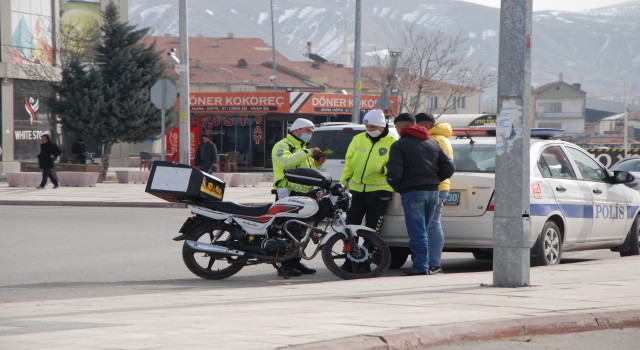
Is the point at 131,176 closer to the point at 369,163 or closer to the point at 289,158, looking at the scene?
the point at 289,158

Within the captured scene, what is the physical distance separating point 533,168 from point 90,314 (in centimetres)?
641

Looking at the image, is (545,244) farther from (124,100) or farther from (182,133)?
(124,100)

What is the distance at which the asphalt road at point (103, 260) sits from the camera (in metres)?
12.1

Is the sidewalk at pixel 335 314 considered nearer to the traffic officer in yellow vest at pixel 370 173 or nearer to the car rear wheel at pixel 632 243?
the traffic officer in yellow vest at pixel 370 173

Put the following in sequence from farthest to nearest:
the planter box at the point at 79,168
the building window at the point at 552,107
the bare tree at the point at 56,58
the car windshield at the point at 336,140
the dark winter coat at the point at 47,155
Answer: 1. the building window at the point at 552,107
2. the bare tree at the point at 56,58
3. the planter box at the point at 79,168
4. the dark winter coat at the point at 47,155
5. the car windshield at the point at 336,140

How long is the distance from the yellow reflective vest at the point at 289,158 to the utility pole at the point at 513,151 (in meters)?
2.76

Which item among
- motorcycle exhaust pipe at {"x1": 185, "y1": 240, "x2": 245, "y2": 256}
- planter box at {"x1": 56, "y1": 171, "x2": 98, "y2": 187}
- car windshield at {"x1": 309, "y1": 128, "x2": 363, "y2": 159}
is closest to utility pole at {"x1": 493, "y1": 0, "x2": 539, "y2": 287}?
motorcycle exhaust pipe at {"x1": 185, "y1": 240, "x2": 245, "y2": 256}

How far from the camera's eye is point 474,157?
1400cm

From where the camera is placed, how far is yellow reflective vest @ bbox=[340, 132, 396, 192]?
13031 mm

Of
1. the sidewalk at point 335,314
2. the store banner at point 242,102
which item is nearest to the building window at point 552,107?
the store banner at point 242,102

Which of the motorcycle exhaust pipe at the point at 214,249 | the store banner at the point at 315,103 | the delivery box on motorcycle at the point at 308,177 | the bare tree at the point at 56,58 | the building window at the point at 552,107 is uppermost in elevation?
the building window at the point at 552,107

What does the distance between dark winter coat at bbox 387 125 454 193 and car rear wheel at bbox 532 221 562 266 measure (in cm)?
165

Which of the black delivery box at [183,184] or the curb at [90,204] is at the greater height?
the black delivery box at [183,184]

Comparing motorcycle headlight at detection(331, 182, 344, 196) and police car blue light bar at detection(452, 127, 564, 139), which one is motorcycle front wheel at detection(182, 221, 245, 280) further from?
police car blue light bar at detection(452, 127, 564, 139)
